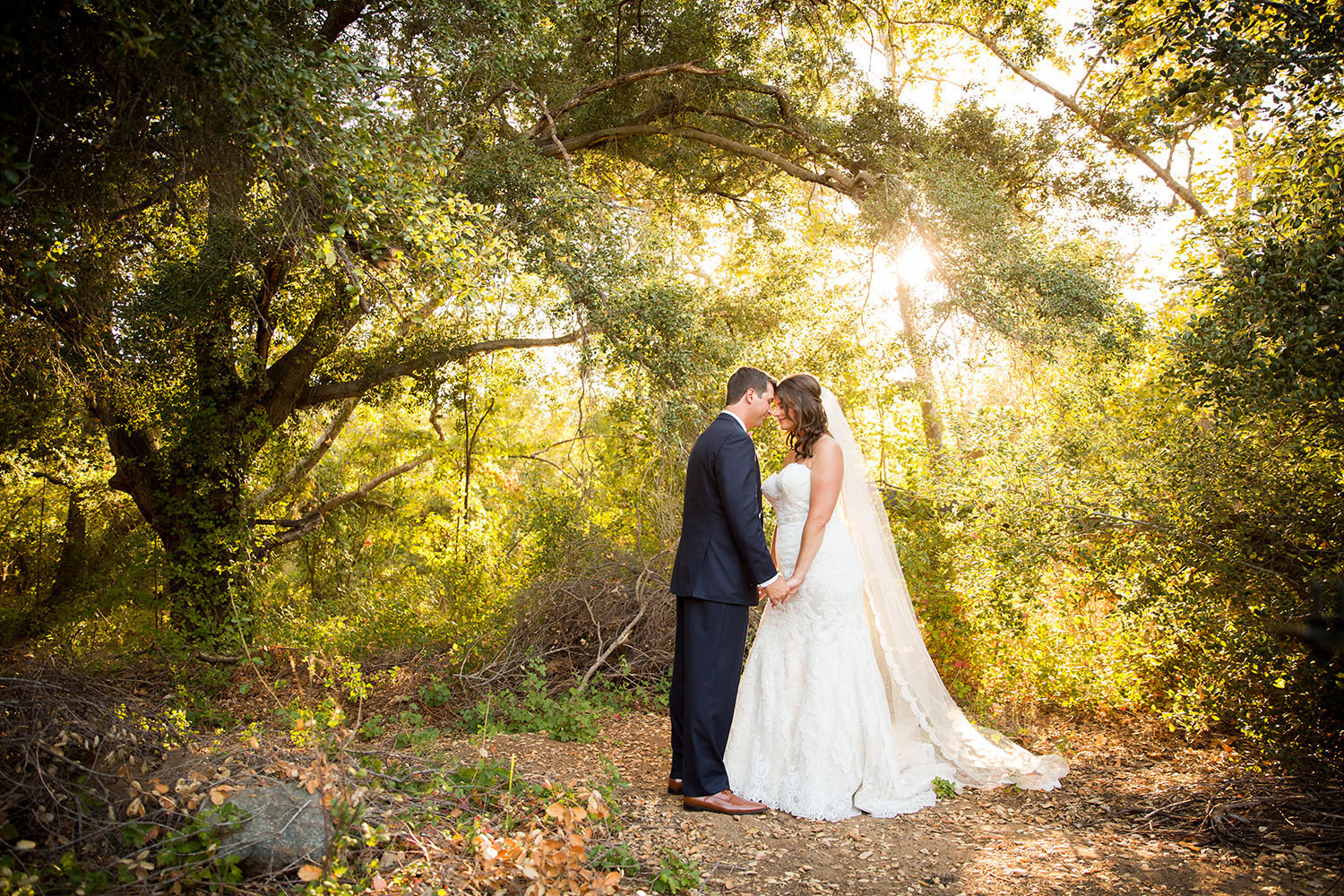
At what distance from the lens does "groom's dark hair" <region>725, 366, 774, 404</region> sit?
4.41 m

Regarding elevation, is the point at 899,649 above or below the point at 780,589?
below

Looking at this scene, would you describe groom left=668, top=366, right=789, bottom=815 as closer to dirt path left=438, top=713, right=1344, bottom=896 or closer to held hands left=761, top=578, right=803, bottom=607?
held hands left=761, top=578, right=803, bottom=607

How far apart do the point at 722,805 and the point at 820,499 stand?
1628 mm

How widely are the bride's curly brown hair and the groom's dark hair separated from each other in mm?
156

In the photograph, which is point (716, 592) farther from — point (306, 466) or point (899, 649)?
point (306, 466)

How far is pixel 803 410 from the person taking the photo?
15.0 ft

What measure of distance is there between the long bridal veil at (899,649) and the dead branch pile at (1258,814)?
0.67m

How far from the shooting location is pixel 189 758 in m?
3.15

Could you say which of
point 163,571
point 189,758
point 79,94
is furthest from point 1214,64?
point 163,571

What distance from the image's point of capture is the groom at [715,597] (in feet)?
13.5

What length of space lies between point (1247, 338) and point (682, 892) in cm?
328

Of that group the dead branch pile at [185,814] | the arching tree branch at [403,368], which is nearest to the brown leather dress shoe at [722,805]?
the dead branch pile at [185,814]

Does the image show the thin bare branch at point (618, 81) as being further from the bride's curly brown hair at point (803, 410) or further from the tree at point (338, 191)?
the bride's curly brown hair at point (803, 410)

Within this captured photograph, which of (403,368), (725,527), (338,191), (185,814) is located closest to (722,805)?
(725,527)
